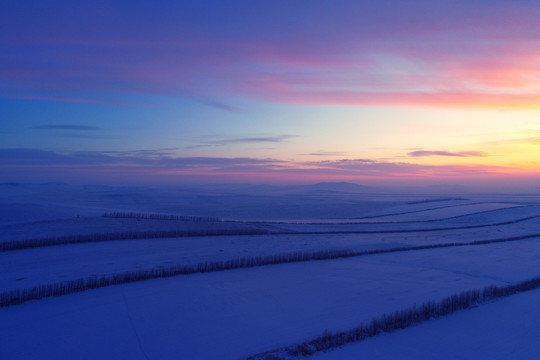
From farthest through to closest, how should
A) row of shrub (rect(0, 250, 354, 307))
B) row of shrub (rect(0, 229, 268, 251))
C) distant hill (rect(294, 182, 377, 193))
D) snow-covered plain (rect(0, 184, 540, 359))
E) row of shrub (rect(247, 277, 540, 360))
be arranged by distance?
distant hill (rect(294, 182, 377, 193)) < row of shrub (rect(0, 229, 268, 251)) < row of shrub (rect(0, 250, 354, 307)) < snow-covered plain (rect(0, 184, 540, 359)) < row of shrub (rect(247, 277, 540, 360))

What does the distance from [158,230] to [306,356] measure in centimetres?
1413

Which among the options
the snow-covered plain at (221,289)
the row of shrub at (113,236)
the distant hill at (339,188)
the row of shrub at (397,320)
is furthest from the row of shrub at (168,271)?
the distant hill at (339,188)

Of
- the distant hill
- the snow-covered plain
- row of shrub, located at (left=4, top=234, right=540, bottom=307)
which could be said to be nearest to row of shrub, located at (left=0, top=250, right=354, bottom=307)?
row of shrub, located at (left=4, top=234, right=540, bottom=307)

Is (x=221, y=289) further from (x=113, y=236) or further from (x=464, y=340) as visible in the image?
(x=113, y=236)

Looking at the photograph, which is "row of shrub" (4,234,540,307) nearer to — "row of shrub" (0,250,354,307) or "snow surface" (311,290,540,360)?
"row of shrub" (0,250,354,307)

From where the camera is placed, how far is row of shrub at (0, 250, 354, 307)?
28.6ft

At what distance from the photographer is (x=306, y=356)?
6.46 m

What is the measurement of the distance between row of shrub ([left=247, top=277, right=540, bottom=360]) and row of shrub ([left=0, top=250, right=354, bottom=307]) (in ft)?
17.8

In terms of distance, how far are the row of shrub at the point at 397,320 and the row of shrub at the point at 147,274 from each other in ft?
17.8

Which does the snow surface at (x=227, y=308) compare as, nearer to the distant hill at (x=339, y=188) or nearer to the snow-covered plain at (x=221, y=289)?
the snow-covered plain at (x=221, y=289)

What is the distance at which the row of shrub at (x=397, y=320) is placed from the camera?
6.59 meters

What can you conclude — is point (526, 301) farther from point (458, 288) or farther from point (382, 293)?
point (382, 293)

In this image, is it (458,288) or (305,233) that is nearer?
(458,288)

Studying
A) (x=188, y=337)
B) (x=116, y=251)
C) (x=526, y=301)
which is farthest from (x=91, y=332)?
(x=526, y=301)
